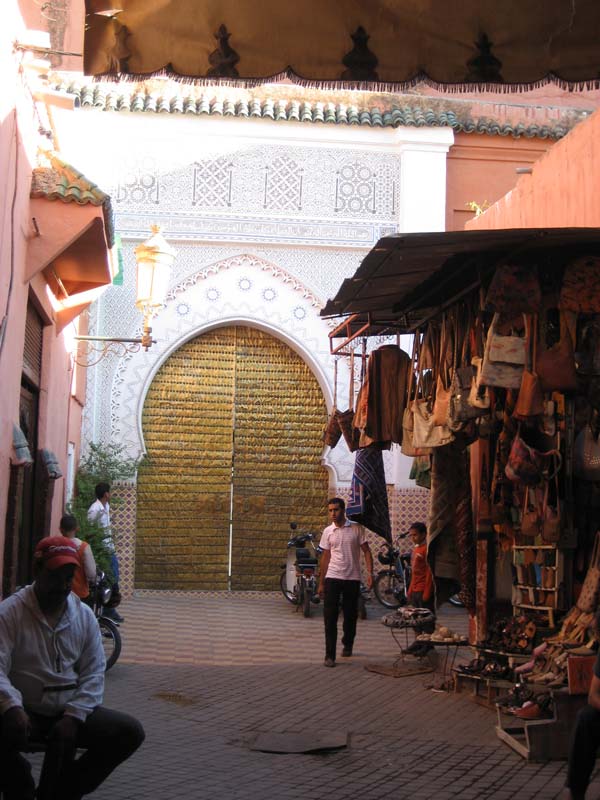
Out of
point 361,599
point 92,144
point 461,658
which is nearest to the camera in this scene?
point 461,658

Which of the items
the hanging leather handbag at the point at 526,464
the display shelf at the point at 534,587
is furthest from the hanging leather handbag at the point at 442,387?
the display shelf at the point at 534,587

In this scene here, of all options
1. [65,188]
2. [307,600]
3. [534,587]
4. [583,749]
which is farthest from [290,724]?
[307,600]

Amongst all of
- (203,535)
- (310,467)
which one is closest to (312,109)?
(310,467)

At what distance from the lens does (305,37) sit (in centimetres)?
349

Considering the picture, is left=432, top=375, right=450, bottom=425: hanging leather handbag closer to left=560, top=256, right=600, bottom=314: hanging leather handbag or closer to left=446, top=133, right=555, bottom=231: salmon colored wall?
left=560, top=256, right=600, bottom=314: hanging leather handbag

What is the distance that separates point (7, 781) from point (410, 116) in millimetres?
13550

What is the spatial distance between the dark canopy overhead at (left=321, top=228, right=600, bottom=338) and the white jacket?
9.38 feet

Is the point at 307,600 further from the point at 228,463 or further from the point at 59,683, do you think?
the point at 59,683

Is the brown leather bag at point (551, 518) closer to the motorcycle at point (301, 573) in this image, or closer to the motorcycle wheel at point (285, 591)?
the motorcycle at point (301, 573)

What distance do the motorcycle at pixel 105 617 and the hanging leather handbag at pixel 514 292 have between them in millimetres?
4734

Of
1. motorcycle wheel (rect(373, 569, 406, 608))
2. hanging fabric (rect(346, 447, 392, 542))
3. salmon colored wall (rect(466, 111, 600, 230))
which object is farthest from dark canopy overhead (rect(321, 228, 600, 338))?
motorcycle wheel (rect(373, 569, 406, 608))

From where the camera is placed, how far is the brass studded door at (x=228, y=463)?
51.8 ft

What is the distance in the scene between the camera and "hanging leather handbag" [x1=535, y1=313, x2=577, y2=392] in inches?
242

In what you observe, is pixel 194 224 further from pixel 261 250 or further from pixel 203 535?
pixel 203 535
